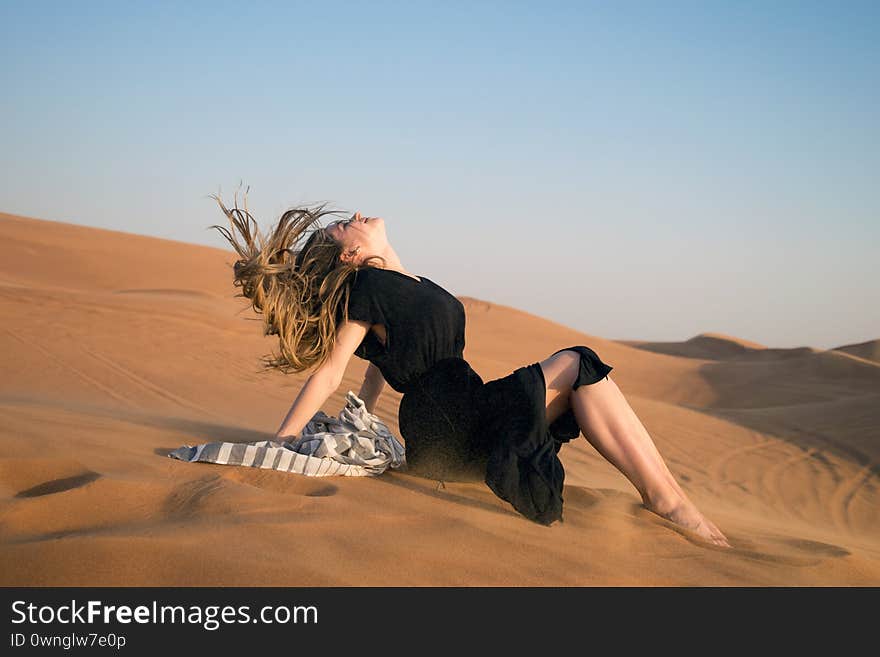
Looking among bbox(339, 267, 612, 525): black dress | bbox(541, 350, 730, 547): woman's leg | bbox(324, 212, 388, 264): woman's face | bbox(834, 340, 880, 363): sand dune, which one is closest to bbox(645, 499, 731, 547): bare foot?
bbox(541, 350, 730, 547): woman's leg

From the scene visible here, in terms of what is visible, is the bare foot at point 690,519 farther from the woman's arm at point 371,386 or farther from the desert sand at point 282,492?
the woman's arm at point 371,386

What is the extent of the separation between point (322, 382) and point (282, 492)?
1.95ft

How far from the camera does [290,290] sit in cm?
411

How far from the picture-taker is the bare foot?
3.73 metres

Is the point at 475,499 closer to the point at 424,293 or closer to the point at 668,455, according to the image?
the point at 424,293

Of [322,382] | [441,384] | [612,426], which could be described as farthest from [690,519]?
[322,382]

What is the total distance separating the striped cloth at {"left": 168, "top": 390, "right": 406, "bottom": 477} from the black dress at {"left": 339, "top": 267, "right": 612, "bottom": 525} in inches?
7.5

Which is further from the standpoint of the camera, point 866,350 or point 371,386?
point 866,350

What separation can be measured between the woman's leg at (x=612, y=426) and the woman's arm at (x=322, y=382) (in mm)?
968

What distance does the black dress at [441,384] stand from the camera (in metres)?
3.82

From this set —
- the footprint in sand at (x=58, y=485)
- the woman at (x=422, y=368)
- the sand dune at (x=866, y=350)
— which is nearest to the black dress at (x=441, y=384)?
the woman at (x=422, y=368)

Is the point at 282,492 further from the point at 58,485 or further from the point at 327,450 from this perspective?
the point at 58,485
